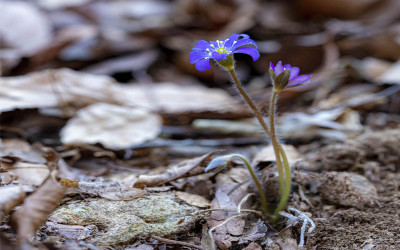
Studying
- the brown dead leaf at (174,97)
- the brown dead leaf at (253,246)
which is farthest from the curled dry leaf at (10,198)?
the brown dead leaf at (174,97)

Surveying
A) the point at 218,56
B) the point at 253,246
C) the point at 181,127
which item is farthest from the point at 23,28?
the point at 253,246

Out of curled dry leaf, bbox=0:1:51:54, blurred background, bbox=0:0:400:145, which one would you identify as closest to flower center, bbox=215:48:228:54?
blurred background, bbox=0:0:400:145

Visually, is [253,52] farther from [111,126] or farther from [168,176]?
[111,126]

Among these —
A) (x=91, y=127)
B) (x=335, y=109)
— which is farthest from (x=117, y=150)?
(x=335, y=109)

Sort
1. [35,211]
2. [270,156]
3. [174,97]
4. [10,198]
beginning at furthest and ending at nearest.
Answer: [174,97] → [270,156] → [10,198] → [35,211]

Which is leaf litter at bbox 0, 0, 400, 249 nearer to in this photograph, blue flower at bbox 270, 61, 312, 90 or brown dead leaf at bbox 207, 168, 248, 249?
brown dead leaf at bbox 207, 168, 248, 249
